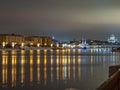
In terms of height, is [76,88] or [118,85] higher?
[118,85]

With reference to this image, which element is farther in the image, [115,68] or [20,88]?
[20,88]

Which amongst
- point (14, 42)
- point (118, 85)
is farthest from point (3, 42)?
point (118, 85)

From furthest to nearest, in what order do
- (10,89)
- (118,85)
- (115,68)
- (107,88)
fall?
(10,89)
(115,68)
(118,85)
(107,88)

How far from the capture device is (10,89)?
18297 mm

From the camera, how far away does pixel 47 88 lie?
62.0 ft

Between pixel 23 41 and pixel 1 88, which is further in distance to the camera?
pixel 23 41

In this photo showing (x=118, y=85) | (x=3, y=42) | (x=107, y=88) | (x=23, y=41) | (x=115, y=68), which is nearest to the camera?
(x=107, y=88)

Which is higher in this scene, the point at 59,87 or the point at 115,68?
the point at 115,68

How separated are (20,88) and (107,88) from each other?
1362 cm

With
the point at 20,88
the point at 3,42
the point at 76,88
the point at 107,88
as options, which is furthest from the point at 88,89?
the point at 3,42

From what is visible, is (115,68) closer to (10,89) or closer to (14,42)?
(10,89)

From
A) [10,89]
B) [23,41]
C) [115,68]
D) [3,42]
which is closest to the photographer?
[115,68]

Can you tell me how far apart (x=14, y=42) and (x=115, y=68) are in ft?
598

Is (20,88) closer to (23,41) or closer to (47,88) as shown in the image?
(47,88)
